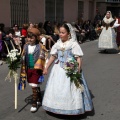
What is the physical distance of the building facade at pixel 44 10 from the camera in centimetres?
1408

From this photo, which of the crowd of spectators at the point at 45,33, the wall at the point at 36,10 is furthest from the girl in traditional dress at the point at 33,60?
the wall at the point at 36,10

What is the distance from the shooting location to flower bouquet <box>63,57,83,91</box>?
4574mm

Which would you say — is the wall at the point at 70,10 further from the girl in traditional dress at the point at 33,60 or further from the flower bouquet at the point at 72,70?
the flower bouquet at the point at 72,70

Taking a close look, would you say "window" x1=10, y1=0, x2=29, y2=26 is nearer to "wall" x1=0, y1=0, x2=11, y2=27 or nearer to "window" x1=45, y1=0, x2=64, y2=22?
"wall" x1=0, y1=0, x2=11, y2=27

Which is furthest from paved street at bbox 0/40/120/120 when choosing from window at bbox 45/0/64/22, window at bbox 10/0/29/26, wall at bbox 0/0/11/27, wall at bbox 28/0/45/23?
window at bbox 45/0/64/22

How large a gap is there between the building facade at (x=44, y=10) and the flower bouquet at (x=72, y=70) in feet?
31.1

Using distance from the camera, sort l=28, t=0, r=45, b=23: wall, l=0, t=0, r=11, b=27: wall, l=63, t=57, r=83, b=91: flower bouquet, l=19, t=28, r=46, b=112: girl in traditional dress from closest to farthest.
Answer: l=63, t=57, r=83, b=91: flower bouquet → l=19, t=28, r=46, b=112: girl in traditional dress → l=0, t=0, r=11, b=27: wall → l=28, t=0, r=45, b=23: wall

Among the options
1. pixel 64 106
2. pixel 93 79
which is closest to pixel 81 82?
pixel 64 106

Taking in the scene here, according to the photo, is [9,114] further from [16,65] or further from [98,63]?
[98,63]

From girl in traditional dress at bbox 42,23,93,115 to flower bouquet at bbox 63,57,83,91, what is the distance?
0.07m

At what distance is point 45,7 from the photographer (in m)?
17.4

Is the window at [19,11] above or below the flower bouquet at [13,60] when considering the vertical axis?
above

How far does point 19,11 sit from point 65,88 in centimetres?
1101

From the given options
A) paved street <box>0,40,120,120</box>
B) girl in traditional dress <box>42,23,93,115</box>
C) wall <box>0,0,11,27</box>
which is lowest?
paved street <box>0,40,120,120</box>
